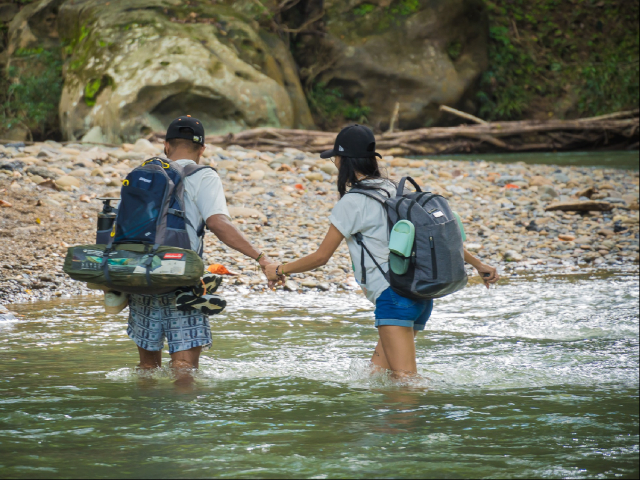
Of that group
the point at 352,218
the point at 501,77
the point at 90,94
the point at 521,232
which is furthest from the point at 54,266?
the point at 501,77

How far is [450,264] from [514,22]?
24609mm

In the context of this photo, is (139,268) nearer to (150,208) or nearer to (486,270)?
(150,208)

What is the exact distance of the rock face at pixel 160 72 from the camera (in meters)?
17.0

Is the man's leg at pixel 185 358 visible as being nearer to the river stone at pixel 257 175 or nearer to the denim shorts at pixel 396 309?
the denim shorts at pixel 396 309

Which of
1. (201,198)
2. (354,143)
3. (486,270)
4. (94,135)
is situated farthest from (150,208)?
(94,135)

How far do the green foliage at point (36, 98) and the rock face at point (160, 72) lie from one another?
0.86 m

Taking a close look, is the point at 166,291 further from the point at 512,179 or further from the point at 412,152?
the point at 412,152

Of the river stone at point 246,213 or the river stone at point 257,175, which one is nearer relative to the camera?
the river stone at point 246,213

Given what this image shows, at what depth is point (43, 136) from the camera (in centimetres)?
1941

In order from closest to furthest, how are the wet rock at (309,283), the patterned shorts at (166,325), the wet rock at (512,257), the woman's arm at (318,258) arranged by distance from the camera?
the woman's arm at (318,258) → the patterned shorts at (166,325) → the wet rock at (309,283) → the wet rock at (512,257)

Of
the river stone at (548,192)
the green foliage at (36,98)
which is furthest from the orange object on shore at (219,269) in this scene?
the green foliage at (36,98)

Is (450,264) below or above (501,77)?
below

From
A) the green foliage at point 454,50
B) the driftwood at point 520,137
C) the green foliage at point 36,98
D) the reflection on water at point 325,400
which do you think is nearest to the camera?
the reflection on water at point 325,400

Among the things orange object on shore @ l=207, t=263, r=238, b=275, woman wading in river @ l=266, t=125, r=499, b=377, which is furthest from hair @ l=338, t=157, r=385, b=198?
orange object on shore @ l=207, t=263, r=238, b=275
